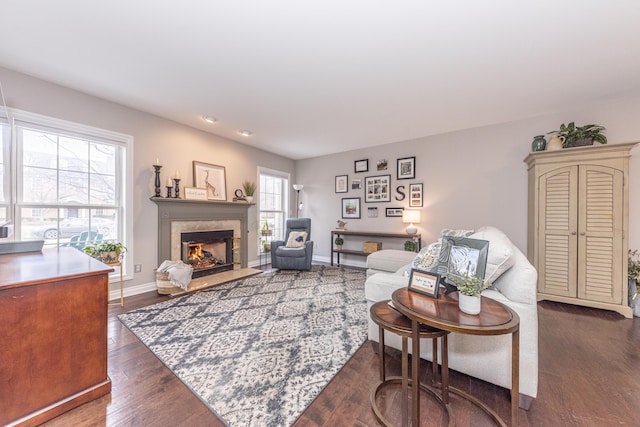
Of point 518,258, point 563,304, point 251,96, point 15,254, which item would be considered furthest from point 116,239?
point 563,304

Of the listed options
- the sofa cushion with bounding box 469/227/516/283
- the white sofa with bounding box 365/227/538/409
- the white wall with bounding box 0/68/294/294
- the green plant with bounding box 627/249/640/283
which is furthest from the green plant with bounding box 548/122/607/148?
the white wall with bounding box 0/68/294/294

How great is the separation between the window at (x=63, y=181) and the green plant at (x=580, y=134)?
558 cm

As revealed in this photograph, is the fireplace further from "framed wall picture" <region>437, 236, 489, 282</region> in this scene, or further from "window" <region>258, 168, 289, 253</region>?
"framed wall picture" <region>437, 236, 489, 282</region>

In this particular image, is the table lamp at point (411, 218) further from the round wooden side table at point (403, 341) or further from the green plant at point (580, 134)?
the round wooden side table at point (403, 341)

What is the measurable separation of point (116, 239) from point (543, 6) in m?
4.78

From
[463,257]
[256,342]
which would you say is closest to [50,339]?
[256,342]

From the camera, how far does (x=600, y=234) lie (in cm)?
275

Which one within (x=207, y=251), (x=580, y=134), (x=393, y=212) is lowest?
(x=207, y=251)

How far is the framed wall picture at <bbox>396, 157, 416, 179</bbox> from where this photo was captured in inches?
177

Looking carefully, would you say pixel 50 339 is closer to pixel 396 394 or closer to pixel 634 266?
pixel 396 394

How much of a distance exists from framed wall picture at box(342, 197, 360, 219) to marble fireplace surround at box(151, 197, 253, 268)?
1981 millimetres

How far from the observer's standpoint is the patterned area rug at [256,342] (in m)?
1.45

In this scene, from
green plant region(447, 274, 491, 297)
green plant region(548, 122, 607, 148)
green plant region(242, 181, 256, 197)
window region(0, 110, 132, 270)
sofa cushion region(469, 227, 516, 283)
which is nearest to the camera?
green plant region(447, 274, 491, 297)

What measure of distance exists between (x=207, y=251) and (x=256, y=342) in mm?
2733
